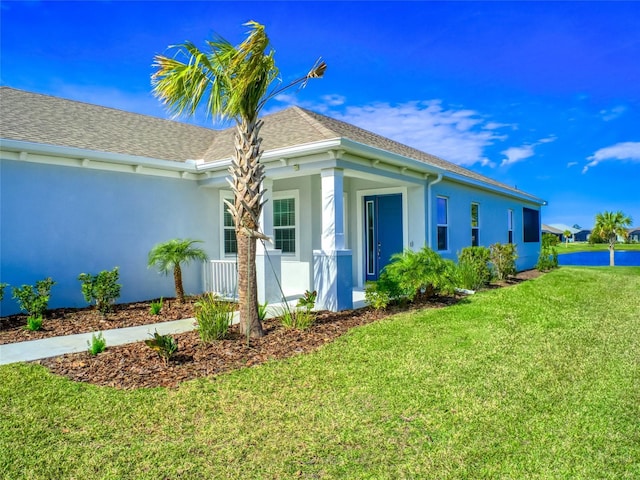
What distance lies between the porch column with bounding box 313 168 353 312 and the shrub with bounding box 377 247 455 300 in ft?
2.88

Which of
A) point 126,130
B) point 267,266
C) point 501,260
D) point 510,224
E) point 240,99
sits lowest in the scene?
point 501,260

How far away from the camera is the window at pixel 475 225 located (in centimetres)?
1503

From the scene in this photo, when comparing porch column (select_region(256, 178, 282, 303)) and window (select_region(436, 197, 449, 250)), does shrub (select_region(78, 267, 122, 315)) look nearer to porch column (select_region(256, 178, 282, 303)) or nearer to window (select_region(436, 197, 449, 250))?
porch column (select_region(256, 178, 282, 303))

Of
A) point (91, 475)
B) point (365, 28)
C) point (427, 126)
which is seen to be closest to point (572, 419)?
point (91, 475)

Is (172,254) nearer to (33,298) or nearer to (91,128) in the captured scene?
(33,298)

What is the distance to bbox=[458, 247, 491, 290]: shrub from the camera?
1166 centimetres

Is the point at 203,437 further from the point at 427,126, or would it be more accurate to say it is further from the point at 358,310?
the point at 427,126

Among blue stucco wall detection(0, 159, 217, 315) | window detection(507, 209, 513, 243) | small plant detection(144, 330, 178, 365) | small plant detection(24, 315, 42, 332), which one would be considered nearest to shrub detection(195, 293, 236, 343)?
small plant detection(144, 330, 178, 365)

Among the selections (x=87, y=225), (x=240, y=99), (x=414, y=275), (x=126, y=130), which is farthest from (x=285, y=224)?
(x=240, y=99)

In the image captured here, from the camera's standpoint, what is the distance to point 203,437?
3.51 metres

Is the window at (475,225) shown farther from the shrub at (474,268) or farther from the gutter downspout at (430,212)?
the gutter downspout at (430,212)

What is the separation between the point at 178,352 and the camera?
568cm

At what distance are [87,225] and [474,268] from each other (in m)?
10.3

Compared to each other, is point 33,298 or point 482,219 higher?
point 482,219
